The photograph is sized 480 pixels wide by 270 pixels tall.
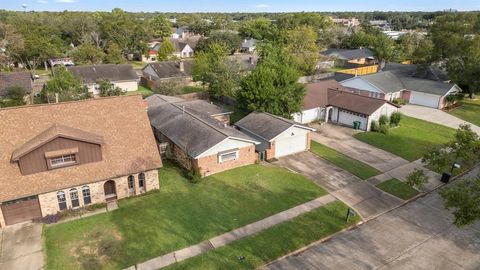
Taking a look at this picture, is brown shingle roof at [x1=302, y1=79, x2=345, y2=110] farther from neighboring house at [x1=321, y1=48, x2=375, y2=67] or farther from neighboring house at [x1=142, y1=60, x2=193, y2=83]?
neighboring house at [x1=321, y1=48, x2=375, y2=67]

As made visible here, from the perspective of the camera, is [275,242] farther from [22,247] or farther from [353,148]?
[353,148]

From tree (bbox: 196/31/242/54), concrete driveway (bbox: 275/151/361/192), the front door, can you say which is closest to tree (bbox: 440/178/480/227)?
concrete driveway (bbox: 275/151/361/192)

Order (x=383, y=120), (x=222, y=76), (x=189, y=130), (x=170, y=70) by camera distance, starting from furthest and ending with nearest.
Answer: (x=170, y=70) < (x=222, y=76) < (x=383, y=120) < (x=189, y=130)

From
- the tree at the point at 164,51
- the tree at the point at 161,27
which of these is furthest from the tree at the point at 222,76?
the tree at the point at 161,27

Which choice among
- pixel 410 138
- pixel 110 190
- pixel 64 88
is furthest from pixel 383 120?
pixel 64 88

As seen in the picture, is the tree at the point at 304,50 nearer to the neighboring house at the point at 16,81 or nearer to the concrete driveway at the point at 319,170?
the concrete driveway at the point at 319,170

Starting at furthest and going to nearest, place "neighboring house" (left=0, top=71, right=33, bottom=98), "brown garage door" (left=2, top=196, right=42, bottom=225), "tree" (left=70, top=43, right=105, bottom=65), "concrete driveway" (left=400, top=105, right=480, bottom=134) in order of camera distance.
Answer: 1. "tree" (left=70, top=43, right=105, bottom=65)
2. "neighboring house" (left=0, top=71, right=33, bottom=98)
3. "concrete driveway" (left=400, top=105, right=480, bottom=134)
4. "brown garage door" (left=2, top=196, right=42, bottom=225)
